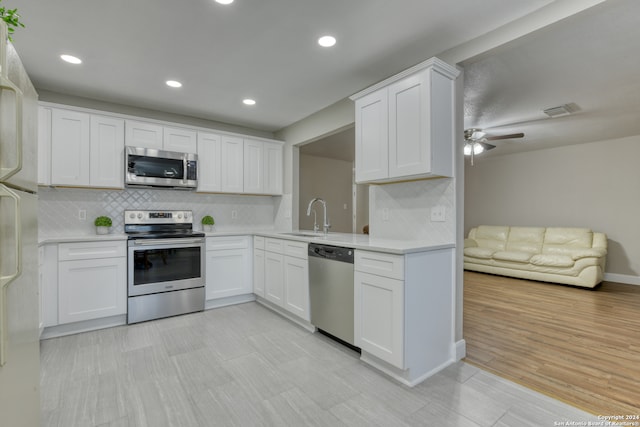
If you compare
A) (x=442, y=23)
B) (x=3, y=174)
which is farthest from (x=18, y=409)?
(x=442, y=23)

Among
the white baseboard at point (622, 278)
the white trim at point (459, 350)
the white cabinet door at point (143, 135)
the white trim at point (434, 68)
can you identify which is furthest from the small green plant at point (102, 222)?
the white baseboard at point (622, 278)

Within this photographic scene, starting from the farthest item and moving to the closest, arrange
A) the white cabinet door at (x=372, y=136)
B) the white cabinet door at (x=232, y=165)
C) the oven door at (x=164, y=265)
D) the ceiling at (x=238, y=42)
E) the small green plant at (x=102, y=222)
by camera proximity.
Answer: the white cabinet door at (x=232, y=165) → the small green plant at (x=102, y=222) → the oven door at (x=164, y=265) → the white cabinet door at (x=372, y=136) → the ceiling at (x=238, y=42)

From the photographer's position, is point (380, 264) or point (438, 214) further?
point (438, 214)

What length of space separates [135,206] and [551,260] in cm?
626

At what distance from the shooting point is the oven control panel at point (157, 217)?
357 cm

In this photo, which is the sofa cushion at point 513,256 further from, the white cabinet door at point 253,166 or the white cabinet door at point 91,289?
the white cabinet door at point 91,289

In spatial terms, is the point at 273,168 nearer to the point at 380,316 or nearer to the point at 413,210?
the point at 413,210

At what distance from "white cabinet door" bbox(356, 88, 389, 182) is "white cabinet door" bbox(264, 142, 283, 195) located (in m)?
1.95

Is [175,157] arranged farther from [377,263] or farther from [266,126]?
[377,263]

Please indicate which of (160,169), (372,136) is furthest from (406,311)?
(160,169)

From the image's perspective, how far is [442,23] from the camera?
6.94ft

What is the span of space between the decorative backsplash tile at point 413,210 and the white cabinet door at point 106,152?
279 centimetres

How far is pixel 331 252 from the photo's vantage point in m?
2.63

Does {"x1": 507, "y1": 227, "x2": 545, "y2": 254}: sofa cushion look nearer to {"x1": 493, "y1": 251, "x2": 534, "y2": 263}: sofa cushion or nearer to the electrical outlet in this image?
{"x1": 493, "y1": 251, "x2": 534, "y2": 263}: sofa cushion
